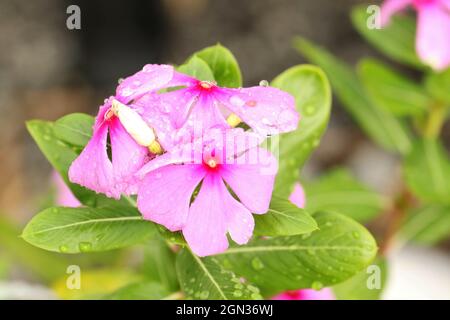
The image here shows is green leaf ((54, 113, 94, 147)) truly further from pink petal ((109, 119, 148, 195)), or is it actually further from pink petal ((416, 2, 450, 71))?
pink petal ((416, 2, 450, 71))

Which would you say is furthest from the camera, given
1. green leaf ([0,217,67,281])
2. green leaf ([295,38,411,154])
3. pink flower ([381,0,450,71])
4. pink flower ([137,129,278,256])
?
green leaf ([0,217,67,281])

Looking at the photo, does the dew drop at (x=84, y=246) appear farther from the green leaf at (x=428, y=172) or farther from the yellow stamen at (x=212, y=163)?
the green leaf at (x=428, y=172)

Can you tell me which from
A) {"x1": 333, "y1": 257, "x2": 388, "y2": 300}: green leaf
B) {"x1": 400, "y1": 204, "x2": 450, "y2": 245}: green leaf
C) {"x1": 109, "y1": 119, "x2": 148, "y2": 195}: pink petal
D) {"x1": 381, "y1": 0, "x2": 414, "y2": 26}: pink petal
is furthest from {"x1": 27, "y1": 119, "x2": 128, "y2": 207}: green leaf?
{"x1": 400, "y1": 204, "x2": 450, "y2": 245}: green leaf

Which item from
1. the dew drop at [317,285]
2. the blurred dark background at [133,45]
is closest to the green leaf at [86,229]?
the dew drop at [317,285]

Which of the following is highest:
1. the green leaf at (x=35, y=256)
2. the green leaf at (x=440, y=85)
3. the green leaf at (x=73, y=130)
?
the green leaf at (x=440, y=85)

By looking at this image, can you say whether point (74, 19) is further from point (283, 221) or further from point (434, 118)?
point (434, 118)

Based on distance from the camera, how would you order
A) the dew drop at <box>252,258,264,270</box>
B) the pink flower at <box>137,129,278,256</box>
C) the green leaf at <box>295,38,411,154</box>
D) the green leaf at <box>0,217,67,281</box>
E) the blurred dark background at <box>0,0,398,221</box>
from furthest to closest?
the blurred dark background at <box>0,0,398,221</box> → the green leaf at <box>0,217,67,281</box> → the green leaf at <box>295,38,411,154</box> → the dew drop at <box>252,258,264,270</box> → the pink flower at <box>137,129,278,256</box>

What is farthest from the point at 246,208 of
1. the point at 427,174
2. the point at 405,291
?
the point at 405,291

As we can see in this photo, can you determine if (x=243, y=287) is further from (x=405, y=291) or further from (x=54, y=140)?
(x=405, y=291)
